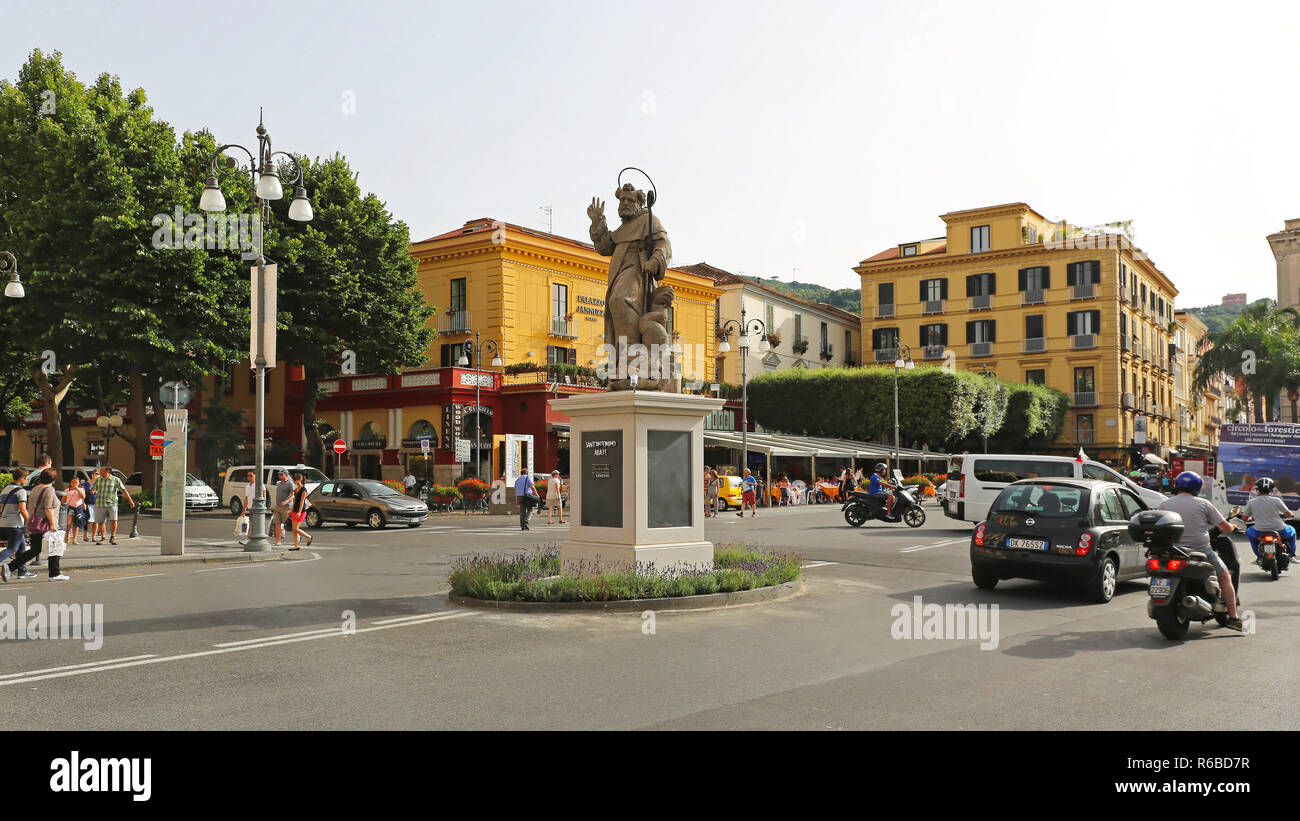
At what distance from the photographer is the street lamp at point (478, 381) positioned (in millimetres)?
40700

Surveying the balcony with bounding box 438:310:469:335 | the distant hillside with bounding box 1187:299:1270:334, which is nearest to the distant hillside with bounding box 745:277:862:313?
the distant hillside with bounding box 1187:299:1270:334

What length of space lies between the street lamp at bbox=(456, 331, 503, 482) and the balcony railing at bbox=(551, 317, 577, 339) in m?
3.46

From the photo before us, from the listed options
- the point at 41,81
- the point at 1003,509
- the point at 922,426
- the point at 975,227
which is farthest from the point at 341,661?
the point at 975,227

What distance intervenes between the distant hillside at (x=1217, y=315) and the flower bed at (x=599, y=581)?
62405 millimetres

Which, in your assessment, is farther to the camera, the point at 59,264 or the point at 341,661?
the point at 59,264

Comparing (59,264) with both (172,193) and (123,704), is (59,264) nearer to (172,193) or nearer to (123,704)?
(172,193)

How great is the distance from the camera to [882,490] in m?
27.3

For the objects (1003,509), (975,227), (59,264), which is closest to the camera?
(1003,509)

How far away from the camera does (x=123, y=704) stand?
6.69 m

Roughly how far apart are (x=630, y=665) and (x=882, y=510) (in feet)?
64.3

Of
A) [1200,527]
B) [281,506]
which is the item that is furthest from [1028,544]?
[281,506]

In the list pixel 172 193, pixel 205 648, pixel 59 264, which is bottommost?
pixel 205 648

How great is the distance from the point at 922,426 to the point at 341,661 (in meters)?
47.6

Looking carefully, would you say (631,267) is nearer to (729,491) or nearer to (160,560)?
(160,560)
